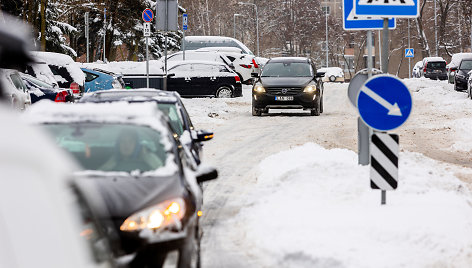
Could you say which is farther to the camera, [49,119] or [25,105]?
[25,105]

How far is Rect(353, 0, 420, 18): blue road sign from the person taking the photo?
9180mm

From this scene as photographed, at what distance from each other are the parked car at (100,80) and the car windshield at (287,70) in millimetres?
4656

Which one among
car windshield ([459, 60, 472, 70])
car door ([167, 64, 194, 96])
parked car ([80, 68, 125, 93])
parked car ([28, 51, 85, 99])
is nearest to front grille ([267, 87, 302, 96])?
parked car ([80, 68, 125, 93])

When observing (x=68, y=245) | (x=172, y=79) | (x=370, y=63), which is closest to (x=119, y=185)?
(x=68, y=245)

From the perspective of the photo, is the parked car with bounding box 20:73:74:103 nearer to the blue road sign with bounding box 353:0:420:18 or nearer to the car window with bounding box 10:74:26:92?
the car window with bounding box 10:74:26:92

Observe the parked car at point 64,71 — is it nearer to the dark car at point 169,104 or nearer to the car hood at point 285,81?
the car hood at point 285,81

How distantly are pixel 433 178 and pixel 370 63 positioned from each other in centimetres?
181

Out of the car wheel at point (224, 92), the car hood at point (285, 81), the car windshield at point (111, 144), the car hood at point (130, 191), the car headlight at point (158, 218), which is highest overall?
the car hood at point (285, 81)

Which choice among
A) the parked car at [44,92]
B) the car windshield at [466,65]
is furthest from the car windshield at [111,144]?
the car windshield at [466,65]

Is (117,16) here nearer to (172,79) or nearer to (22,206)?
(172,79)

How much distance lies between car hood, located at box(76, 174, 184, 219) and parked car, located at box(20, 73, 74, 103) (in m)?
15.8

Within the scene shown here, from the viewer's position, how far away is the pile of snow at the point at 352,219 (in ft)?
22.9

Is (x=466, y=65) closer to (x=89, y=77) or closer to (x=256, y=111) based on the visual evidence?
(x=256, y=111)

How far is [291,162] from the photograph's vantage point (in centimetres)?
1237
